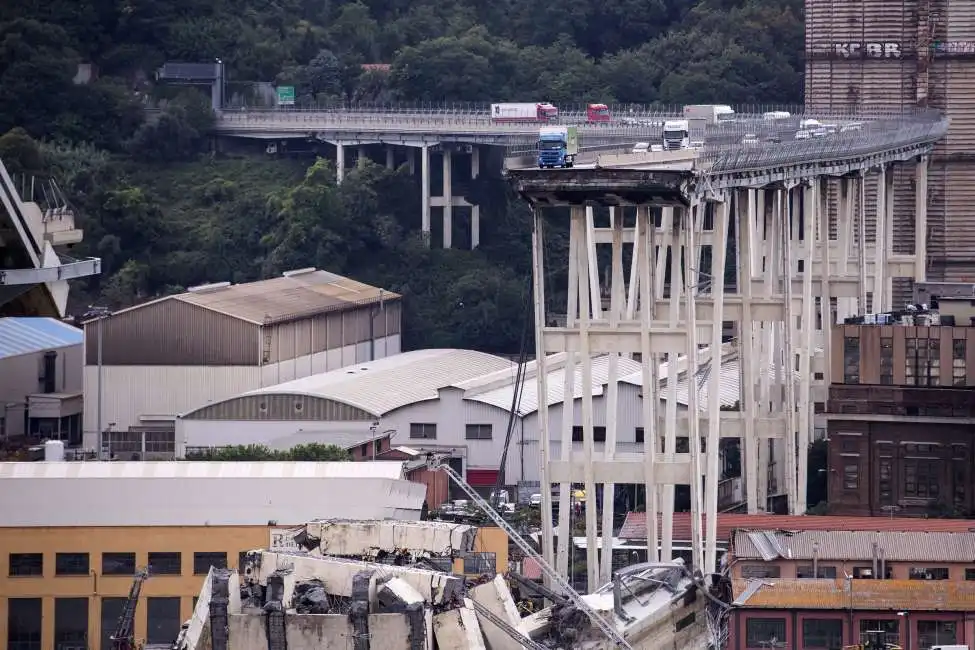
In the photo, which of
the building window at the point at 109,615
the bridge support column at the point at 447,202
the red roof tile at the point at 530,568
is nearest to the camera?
the building window at the point at 109,615

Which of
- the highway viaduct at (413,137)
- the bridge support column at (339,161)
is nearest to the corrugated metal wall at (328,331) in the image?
the highway viaduct at (413,137)

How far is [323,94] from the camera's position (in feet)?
426

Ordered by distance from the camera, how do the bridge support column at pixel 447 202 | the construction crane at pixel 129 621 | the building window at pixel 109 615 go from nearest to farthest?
the construction crane at pixel 129 621 < the building window at pixel 109 615 < the bridge support column at pixel 447 202

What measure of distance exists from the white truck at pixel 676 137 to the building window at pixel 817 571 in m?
9.64

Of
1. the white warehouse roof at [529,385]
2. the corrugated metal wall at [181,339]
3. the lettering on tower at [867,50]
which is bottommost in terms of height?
the white warehouse roof at [529,385]

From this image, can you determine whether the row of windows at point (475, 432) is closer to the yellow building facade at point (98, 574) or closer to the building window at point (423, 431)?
the building window at point (423, 431)

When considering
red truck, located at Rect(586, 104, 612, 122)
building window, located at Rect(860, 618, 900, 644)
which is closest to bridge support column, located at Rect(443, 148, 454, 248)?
red truck, located at Rect(586, 104, 612, 122)

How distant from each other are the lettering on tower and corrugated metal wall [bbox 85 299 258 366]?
27598mm

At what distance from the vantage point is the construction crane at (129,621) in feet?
160

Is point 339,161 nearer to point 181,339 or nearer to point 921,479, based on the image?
point 181,339

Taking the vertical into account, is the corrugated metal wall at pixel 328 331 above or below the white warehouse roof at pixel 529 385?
above

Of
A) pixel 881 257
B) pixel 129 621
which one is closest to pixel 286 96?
pixel 881 257

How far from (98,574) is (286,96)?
69.0 m

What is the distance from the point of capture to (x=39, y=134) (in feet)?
400
